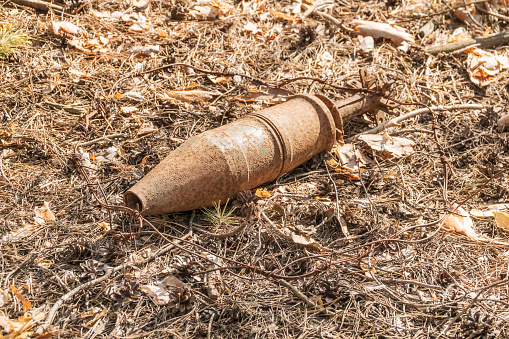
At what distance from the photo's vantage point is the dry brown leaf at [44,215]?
308 centimetres

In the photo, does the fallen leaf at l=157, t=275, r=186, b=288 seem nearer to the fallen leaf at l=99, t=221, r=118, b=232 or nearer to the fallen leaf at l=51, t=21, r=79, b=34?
the fallen leaf at l=99, t=221, r=118, b=232

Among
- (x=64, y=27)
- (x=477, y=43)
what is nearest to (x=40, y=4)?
(x=64, y=27)

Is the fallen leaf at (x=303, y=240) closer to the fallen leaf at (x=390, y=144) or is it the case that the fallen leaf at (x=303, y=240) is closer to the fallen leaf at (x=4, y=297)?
the fallen leaf at (x=390, y=144)

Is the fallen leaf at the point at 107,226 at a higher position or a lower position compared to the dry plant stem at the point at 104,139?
lower

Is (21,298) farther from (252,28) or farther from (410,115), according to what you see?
(252,28)

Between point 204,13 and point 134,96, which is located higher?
point 204,13

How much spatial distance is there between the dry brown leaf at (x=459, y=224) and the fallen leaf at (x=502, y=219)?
0.52 ft

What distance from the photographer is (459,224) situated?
10.6ft

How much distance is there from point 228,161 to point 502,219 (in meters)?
1.81

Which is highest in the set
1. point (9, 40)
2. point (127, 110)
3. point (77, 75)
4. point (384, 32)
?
point (9, 40)

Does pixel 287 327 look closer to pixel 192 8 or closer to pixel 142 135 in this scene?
pixel 142 135

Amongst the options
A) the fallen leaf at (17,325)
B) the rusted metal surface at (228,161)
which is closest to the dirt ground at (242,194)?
the fallen leaf at (17,325)

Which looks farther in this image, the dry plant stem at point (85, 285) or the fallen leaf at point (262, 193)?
the fallen leaf at point (262, 193)

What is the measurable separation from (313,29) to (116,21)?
188cm
